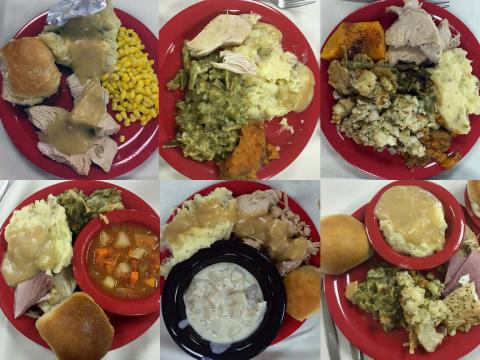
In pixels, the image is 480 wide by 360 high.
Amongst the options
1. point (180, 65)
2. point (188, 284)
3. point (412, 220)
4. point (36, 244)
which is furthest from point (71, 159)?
point (412, 220)

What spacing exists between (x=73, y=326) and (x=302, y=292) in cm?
98

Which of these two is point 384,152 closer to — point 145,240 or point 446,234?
point 446,234

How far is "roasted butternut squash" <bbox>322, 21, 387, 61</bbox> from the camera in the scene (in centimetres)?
252

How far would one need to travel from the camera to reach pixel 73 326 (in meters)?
2.32

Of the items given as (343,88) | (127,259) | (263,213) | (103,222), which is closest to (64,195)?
(103,222)

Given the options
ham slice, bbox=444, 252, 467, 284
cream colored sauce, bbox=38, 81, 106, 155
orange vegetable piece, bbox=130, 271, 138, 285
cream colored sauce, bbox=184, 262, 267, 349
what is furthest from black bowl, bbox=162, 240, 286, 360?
ham slice, bbox=444, 252, 467, 284

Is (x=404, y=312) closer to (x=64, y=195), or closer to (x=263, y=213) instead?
(x=263, y=213)

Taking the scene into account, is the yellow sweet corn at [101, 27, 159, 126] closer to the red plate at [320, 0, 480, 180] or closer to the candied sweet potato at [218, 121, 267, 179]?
the candied sweet potato at [218, 121, 267, 179]

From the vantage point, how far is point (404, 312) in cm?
259

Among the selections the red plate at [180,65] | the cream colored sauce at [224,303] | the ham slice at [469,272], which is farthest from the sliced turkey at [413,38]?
the cream colored sauce at [224,303]

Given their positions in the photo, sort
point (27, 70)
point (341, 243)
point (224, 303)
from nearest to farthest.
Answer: point (27, 70) → point (224, 303) → point (341, 243)

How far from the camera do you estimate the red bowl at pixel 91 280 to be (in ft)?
7.70

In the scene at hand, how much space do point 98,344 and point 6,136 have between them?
945 millimetres

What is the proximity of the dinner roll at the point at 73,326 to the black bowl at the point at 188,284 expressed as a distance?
29cm
